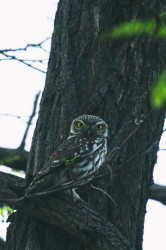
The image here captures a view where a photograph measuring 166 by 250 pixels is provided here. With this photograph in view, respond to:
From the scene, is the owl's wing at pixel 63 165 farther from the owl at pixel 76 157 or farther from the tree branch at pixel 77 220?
the tree branch at pixel 77 220

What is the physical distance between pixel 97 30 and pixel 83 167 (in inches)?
47.5

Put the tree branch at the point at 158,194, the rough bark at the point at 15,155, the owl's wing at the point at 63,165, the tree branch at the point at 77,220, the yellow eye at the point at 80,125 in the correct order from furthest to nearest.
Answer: the rough bark at the point at 15,155, the tree branch at the point at 158,194, the yellow eye at the point at 80,125, the owl's wing at the point at 63,165, the tree branch at the point at 77,220

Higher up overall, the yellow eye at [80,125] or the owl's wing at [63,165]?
the yellow eye at [80,125]

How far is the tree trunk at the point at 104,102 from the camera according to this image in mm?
3285

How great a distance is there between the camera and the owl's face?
368 cm

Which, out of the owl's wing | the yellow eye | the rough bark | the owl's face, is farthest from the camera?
the rough bark

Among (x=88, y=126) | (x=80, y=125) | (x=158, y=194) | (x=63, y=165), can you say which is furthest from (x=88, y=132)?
(x=63, y=165)

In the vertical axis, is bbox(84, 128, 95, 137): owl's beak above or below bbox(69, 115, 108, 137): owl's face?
above

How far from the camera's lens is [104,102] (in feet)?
11.6

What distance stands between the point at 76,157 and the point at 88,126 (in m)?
0.72

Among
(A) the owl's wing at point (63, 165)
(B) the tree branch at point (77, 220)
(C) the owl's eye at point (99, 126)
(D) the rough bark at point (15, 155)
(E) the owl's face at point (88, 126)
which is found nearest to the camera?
(B) the tree branch at point (77, 220)

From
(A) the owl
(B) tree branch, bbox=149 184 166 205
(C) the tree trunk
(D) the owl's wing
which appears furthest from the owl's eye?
(B) tree branch, bbox=149 184 166 205

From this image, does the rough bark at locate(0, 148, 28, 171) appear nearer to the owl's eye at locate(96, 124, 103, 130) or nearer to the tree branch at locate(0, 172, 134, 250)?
the owl's eye at locate(96, 124, 103, 130)

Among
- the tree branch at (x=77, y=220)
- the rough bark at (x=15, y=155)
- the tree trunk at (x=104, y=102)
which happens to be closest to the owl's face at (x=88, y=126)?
the tree trunk at (x=104, y=102)
